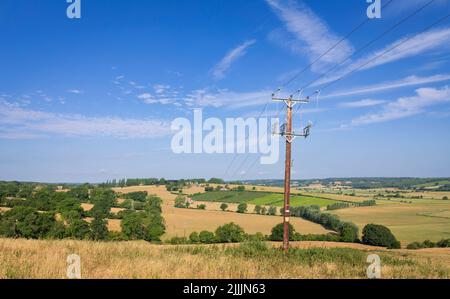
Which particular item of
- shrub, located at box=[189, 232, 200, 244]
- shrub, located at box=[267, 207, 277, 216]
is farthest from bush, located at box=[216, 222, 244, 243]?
shrub, located at box=[267, 207, 277, 216]

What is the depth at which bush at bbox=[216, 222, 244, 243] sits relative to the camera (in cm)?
5959

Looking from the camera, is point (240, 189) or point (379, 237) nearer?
point (379, 237)

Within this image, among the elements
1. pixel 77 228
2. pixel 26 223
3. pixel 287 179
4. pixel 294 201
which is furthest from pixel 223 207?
pixel 287 179

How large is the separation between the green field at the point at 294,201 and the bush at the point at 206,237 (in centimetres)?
3673

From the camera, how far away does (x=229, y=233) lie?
199 ft

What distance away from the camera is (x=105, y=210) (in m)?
74.6

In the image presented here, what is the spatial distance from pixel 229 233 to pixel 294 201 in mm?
46193

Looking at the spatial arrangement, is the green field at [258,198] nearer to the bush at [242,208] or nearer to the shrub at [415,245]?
the bush at [242,208]

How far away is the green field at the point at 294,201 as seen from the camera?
96.3 m

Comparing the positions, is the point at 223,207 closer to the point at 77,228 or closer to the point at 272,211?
the point at 272,211

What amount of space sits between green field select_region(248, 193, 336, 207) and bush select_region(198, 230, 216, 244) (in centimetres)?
3673

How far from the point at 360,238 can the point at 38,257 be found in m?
61.9
